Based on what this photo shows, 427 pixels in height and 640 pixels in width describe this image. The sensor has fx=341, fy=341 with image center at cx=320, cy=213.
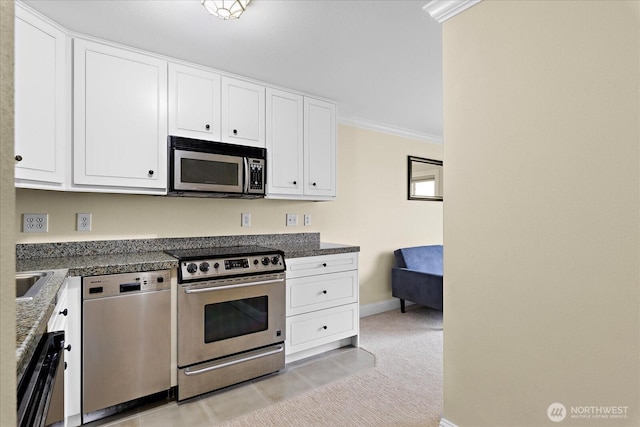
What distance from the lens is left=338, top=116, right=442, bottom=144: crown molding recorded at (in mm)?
3961

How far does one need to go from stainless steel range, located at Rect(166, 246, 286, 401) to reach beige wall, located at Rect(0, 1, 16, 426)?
1.89 metres

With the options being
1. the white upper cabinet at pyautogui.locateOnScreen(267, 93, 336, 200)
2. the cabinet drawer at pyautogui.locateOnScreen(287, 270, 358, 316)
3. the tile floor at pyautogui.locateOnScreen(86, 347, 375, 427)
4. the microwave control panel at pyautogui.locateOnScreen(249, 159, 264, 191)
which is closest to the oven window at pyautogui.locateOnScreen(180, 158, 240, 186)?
the microwave control panel at pyautogui.locateOnScreen(249, 159, 264, 191)

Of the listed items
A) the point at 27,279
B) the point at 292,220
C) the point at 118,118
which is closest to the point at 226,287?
the point at 27,279

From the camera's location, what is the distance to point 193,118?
258 cm

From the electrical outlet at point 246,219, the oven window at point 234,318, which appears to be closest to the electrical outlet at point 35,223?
the oven window at point 234,318

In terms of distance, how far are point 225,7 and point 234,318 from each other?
1.97m

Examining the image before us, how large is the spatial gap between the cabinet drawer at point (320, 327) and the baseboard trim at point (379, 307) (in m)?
0.94

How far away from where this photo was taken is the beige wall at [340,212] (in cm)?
244

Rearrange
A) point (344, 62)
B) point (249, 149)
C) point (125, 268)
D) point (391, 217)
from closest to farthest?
1. point (125, 268)
2. point (344, 62)
3. point (249, 149)
4. point (391, 217)

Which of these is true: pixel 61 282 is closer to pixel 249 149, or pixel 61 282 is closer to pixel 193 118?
pixel 193 118

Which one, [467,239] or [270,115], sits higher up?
[270,115]

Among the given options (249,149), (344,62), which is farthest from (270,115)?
(344,62)

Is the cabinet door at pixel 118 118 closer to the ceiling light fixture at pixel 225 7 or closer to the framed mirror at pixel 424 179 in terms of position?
the ceiling light fixture at pixel 225 7

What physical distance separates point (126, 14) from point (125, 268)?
1475 millimetres
